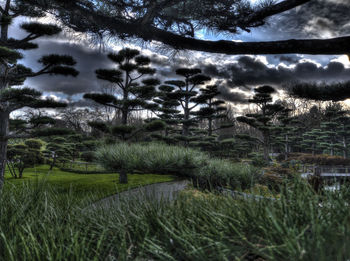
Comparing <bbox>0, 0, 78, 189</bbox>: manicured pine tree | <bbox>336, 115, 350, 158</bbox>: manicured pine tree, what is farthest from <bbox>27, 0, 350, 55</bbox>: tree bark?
<bbox>336, 115, 350, 158</bbox>: manicured pine tree

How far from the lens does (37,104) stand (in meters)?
6.86

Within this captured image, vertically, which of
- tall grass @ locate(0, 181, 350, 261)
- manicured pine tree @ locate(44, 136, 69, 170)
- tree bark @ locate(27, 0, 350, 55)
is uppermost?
tree bark @ locate(27, 0, 350, 55)

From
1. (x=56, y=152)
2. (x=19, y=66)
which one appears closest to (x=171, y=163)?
(x=19, y=66)

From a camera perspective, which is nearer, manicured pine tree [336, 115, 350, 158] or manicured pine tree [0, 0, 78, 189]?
manicured pine tree [0, 0, 78, 189]

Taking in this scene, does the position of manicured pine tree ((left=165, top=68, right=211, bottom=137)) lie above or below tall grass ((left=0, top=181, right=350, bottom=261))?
above

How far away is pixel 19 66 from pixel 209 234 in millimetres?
10421

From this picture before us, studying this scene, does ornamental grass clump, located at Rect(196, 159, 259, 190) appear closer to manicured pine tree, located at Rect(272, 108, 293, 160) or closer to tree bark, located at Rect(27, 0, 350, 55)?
tree bark, located at Rect(27, 0, 350, 55)

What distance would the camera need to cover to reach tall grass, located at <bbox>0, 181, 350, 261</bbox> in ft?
2.08

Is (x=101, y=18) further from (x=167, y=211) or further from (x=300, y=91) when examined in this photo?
(x=300, y=91)

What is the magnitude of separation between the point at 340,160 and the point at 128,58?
1743cm

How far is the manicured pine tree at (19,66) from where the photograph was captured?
6492 mm

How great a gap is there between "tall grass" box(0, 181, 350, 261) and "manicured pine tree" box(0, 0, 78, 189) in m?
6.22

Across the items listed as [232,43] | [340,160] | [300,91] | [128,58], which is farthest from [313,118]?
[232,43]

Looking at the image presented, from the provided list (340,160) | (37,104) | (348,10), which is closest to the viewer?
(348,10)
